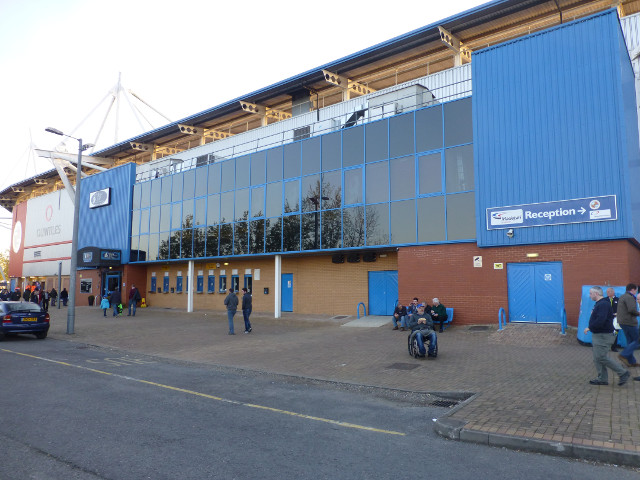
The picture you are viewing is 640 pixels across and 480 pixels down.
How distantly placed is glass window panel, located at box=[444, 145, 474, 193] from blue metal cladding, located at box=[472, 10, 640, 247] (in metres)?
0.41

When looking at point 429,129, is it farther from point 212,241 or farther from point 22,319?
point 22,319

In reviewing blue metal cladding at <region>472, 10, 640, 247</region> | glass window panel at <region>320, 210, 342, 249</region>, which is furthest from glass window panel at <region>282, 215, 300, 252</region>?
blue metal cladding at <region>472, 10, 640, 247</region>

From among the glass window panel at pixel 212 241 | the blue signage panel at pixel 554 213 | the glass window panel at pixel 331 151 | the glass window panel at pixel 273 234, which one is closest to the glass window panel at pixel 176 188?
the glass window panel at pixel 212 241

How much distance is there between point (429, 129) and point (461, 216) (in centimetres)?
406

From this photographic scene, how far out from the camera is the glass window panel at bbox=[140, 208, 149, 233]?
32.5 m

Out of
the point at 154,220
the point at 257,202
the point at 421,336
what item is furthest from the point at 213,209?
the point at 421,336

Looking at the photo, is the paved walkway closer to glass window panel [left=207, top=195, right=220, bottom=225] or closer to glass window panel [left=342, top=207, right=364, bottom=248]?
glass window panel [left=342, top=207, right=364, bottom=248]

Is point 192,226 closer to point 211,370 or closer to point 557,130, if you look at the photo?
point 211,370

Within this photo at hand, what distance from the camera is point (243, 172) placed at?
26.4 m

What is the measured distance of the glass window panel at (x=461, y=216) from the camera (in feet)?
57.9

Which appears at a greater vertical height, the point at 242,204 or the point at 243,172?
the point at 243,172

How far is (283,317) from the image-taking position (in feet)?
75.9

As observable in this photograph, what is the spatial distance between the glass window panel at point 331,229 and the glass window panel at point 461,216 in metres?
5.41

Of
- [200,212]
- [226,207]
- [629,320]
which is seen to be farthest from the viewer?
[200,212]
